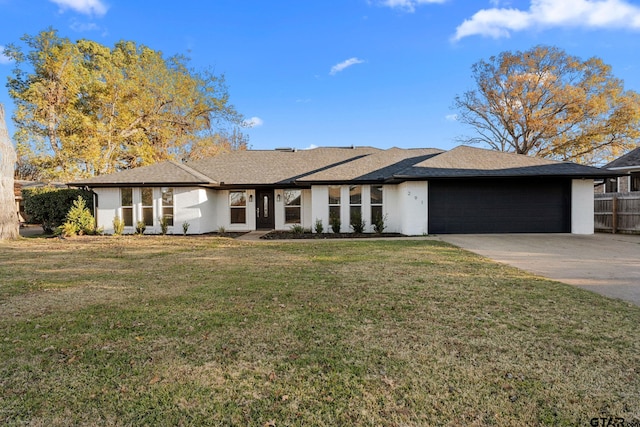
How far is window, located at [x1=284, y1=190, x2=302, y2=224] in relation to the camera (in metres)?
16.7

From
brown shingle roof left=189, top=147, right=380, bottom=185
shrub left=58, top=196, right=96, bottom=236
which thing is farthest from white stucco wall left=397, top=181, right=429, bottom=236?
shrub left=58, top=196, right=96, bottom=236

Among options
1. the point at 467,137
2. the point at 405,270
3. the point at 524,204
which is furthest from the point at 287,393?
the point at 467,137

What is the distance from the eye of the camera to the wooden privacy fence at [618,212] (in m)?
13.7

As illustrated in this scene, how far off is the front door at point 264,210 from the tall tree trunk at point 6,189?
32.4 feet

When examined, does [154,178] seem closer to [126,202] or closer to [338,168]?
[126,202]

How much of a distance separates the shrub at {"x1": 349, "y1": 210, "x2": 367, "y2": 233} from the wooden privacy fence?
413 inches

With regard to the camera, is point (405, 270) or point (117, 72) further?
point (117, 72)

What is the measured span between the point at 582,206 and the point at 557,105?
17305 mm

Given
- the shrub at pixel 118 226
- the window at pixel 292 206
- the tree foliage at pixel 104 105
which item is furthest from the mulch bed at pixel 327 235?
the tree foliage at pixel 104 105

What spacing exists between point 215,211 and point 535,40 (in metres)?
27.5

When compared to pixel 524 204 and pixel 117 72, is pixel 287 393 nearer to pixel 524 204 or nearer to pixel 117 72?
pixel 524 204

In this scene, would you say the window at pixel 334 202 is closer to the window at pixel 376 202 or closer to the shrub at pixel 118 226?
the window at pixel 376 202

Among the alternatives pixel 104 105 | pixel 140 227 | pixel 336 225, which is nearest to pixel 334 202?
pixel 336 225

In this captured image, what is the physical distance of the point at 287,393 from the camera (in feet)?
8.33
